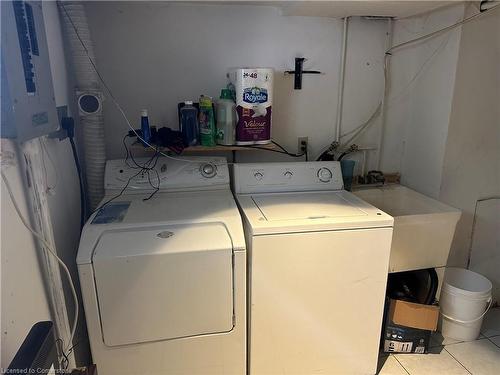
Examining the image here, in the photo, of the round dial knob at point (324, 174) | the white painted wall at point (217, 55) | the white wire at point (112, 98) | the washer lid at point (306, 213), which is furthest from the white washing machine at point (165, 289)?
the white painted wall at point (217, 55)

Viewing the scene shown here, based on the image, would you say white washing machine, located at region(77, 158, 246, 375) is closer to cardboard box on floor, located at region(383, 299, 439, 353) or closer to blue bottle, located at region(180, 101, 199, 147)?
blue bottle, located at region(180, 101, 199, 147)

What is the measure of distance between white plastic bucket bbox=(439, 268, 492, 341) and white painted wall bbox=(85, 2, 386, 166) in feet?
4.04

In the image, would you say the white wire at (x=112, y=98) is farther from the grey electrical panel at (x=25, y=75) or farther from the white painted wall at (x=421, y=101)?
the white painted wall at (x=421, y=101)

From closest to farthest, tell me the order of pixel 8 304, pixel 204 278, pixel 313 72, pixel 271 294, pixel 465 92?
pixel 8 304 < pixel 204 278 < pixel 271 294 < pixel 465 92 < pixel 313 72

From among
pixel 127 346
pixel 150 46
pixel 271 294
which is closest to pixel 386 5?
pixel 150 46

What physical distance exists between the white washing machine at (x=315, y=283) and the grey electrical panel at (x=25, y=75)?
854mm

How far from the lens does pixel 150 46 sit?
191cm

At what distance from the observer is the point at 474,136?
2.07m

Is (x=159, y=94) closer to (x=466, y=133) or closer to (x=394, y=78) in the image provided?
(x=394, y=78)

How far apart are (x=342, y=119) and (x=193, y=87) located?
3.11 ft

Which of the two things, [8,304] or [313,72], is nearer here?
[8,304]

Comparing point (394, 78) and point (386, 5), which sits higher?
point (386, 5)

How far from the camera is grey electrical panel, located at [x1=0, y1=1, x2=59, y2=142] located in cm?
99

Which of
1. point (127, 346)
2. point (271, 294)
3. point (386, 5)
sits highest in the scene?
point (386, 5)
